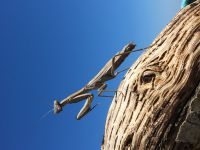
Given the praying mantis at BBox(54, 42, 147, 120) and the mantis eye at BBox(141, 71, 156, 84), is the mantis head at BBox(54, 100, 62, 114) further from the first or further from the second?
the mantis eye at BBox(141, 71, 156, 84)

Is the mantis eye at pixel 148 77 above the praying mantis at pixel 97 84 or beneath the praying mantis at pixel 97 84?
beneath

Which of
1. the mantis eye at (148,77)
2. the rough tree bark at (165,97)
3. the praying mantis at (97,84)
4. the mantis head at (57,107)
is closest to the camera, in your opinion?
the rough tree bark at (165,97)

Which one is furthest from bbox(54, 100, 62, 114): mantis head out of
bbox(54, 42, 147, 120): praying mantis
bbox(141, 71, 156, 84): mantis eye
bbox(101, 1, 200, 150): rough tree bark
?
bbox(141, 71, 156, 84): mantis eye

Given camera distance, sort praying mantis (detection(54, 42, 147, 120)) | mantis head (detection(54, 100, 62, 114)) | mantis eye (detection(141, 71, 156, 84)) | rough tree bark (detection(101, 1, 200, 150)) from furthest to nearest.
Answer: mantis head (detection(54, 100, 62, 114)) → praying mantis (detection(54, 42, 147, 120)) → mantis eye (detection(141, 71, 156, 84)) → rough tree bark (detection(101, 1, 200, 150))

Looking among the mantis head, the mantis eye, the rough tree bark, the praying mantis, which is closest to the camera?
the rough tree bark

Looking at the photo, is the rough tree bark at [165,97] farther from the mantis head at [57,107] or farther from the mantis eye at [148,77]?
the mantis head at [57,107]

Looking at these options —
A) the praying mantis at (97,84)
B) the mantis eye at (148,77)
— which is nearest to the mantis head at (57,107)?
the praying mantis at (97,84)

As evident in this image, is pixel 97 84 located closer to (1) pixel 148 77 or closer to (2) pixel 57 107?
(2) pixel 57 107
